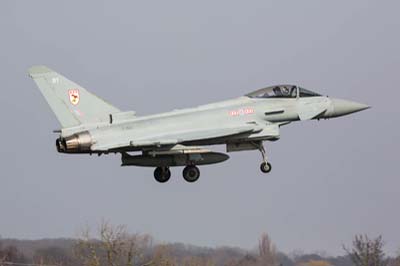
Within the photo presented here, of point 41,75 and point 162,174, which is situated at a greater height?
point 41,75

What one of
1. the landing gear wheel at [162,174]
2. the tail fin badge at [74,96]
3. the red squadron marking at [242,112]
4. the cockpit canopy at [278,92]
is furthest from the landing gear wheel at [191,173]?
the tail fin badge at [74,96]

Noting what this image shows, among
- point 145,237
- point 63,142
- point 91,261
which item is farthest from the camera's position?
point 145,237

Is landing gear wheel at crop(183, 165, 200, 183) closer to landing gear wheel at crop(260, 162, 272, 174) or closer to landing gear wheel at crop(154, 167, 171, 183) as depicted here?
landing gear wheel at crop(154, 167, 171, 183)

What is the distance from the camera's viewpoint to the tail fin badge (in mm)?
43281

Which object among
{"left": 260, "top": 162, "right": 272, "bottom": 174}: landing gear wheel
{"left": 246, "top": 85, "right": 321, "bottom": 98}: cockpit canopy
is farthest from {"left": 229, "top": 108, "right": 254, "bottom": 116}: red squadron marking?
{"left": 260, "top": 162, "right": 272, "bottom": 174}: landing gear wheel

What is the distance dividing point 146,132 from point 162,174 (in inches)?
142

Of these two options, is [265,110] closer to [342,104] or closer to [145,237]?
[342,104]

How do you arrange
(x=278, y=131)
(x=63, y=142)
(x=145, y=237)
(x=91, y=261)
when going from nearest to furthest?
1. (x=63, y=142)
2. (x=278, y=131)
3. (x=91, y=261)
4. (x=145, y=237)

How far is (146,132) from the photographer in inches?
1665

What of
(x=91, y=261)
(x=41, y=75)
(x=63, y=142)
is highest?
(x=41, y=75)

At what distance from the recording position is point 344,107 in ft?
151

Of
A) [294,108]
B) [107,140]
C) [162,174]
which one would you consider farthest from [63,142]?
[294,108]

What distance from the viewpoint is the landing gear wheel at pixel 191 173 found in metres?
44.8

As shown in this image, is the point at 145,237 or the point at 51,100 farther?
the point at 145,237
